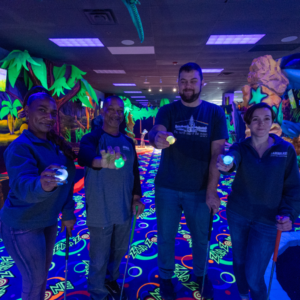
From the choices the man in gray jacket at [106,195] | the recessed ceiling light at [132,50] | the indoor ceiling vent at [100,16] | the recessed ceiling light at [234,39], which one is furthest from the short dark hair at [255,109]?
the recessed ceiling light at [132,50]

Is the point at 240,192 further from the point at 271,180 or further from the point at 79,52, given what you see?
the point at 79,52

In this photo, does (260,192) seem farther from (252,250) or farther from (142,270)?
(142,270)

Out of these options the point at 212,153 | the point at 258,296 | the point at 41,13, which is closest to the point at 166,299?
the point at 258,296

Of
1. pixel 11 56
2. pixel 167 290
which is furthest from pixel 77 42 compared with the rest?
pixel 167 290

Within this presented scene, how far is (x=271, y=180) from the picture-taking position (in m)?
1.28

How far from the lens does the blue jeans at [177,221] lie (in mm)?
1562

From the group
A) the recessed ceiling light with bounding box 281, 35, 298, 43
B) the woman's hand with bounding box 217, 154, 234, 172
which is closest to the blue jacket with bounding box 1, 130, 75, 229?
the woman's hand with bounding box 217, 154, 234, 172

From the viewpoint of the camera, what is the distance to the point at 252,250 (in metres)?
1.33

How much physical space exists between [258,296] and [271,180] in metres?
0.81

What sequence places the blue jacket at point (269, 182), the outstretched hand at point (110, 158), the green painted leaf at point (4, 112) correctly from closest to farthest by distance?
the outstretched hand at point (110, 158) → the blue jacket at point (269, 182) → the green painted leaf at point (4, 112)

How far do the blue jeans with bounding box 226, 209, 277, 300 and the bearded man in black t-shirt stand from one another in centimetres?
20

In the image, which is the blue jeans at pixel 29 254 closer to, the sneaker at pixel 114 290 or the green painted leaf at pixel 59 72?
the sneaker at pixel 114 290

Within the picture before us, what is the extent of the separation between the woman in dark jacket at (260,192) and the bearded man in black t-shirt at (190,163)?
18 cm

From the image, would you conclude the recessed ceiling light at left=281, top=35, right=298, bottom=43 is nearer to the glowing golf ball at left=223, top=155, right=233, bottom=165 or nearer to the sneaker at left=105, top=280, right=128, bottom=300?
the glowing golf ball at left=223, top=155, right=233, bottom=165
